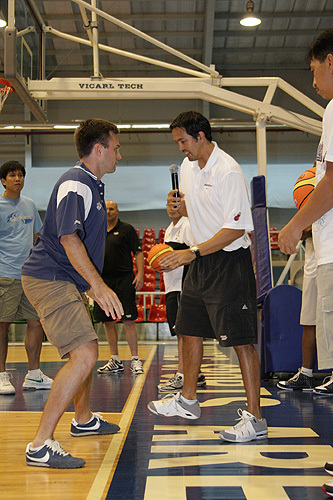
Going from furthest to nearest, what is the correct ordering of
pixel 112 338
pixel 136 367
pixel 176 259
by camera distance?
1. pixel 112 338
2. pixel 136 367
3. pixel 176 259

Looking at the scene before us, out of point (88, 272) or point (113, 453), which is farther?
point (113, 453)

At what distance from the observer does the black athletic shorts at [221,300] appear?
3061 mm

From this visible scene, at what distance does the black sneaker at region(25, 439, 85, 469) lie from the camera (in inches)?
97.6

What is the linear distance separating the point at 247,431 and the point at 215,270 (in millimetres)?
905

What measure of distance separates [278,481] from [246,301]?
1.08m

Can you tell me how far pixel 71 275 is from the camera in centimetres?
279

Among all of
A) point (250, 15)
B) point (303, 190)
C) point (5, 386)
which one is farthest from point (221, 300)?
point (250, 15)

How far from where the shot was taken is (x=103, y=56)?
47.5 feet

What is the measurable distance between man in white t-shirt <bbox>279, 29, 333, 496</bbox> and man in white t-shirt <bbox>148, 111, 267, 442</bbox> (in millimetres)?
845

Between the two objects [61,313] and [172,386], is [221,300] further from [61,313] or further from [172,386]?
[172,386]

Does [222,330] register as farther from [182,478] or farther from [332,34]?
[332,34]

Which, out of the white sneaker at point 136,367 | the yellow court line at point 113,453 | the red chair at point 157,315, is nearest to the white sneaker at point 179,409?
the yellow court line at point 113,453

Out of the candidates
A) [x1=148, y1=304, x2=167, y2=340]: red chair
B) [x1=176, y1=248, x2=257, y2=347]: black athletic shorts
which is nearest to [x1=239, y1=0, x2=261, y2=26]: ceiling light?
[x1=148, y1=304, x2=167, y2=340]: red chair

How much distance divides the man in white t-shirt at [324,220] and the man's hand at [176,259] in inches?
37.0
